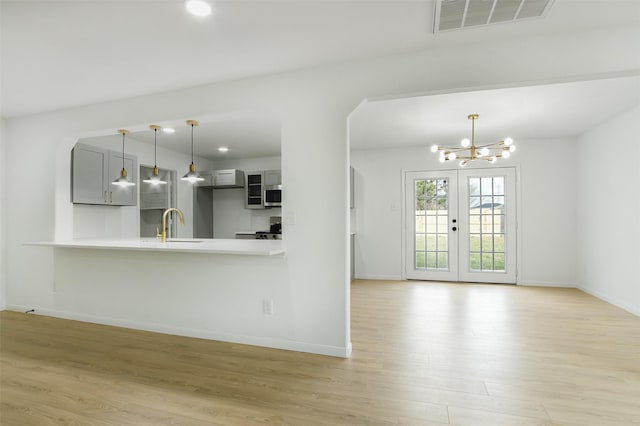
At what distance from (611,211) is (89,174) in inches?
266

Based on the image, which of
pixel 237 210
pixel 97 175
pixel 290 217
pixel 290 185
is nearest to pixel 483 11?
pixel 290 185

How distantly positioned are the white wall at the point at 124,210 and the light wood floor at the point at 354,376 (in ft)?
4.19

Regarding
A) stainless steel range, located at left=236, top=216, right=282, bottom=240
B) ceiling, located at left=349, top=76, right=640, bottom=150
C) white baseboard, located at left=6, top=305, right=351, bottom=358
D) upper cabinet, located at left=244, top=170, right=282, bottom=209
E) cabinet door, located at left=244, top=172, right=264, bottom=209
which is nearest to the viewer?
white baseboard, located at left=6, top=305, right=351, bottom=358

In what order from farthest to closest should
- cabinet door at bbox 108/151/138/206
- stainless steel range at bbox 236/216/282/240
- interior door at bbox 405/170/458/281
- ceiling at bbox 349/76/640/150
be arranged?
stainless steel range at bbox 236/216/282/240, interior door at bbox 405/170/458/281, cabinet door at bbox 108/151/138/206, ceiling at bbox 349/76/640/150

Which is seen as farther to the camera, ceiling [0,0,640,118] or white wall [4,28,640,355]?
white wall [4,28,640,355]

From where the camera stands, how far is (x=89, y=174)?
13.5ft

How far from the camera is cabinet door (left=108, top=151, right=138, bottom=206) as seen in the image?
14.5 ft

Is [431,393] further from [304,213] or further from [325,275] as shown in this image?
[304,213]

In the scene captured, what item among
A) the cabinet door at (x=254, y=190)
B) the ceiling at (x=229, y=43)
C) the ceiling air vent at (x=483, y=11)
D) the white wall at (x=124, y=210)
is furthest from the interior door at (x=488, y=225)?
the white wall at (x=124, y=210)

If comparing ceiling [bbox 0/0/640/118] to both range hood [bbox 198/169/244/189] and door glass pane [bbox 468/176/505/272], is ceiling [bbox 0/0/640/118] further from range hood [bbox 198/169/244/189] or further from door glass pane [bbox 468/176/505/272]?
door glass pane [bbox 468/176/505/272]

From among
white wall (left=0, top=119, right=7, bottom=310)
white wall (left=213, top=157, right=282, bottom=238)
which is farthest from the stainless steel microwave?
white wall (left=0, top=119, right=7, bottom=310)

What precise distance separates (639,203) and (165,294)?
535cm

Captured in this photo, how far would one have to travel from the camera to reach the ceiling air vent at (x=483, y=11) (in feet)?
6.30

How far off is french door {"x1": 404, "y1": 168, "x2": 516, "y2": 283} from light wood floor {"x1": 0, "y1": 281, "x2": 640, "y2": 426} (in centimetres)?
203
